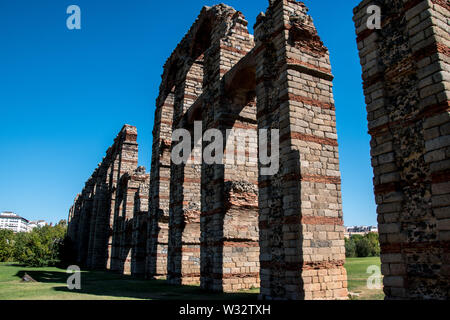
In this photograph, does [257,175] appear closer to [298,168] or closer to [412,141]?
[298,168]

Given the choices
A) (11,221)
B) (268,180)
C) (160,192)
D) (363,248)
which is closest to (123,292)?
(268,180)

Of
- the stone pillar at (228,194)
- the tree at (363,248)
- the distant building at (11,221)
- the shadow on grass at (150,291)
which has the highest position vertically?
the distant building at (11,221)

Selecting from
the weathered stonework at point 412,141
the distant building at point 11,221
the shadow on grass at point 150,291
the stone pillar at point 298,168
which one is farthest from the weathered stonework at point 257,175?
the distant building at point 11,221

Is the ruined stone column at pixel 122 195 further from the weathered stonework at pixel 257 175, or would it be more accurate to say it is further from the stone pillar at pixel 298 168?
the stone pillar at pixel 298 168

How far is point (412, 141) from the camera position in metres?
5.72

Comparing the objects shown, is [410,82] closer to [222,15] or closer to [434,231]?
[434,231]

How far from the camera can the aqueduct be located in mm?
5375

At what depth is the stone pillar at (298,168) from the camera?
766 centimetres

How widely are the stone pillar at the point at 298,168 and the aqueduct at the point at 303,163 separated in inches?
1.3

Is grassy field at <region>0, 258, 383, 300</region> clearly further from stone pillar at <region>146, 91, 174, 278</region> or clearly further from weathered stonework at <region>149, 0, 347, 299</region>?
stone pillar at <region>146, 91, 174, 278</region>

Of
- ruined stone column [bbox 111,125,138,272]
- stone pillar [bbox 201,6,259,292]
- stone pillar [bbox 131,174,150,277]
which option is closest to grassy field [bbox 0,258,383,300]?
stone pillar [bbox 201,6,259,292]

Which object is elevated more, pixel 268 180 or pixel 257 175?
pixel 257 175

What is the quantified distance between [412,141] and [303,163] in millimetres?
2763
